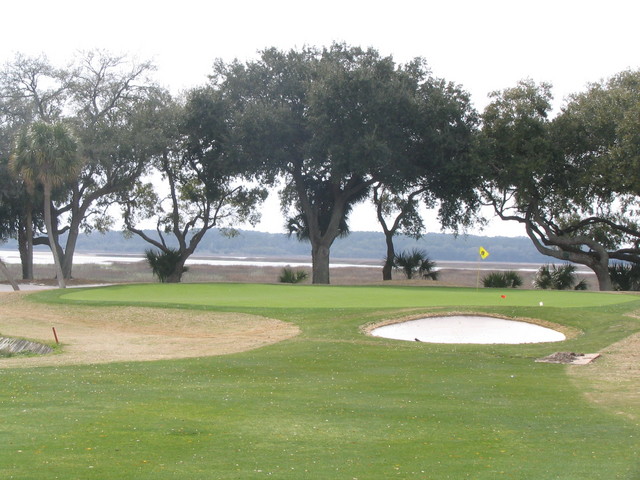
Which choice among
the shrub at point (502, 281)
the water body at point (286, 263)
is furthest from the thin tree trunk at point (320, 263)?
the water body at point (286, 263)

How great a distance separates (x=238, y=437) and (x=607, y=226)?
147ft

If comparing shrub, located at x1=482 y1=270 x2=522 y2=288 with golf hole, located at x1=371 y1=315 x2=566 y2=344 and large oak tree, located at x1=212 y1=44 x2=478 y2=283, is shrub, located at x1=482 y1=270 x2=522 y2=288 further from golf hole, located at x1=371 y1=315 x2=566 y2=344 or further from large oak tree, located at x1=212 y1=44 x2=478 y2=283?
golf hole, located at x1=371 y1=315 x2=566 y2=344

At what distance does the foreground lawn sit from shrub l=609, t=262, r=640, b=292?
28.7m

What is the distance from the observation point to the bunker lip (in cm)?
2117

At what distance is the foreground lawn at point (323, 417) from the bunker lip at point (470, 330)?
1284 millimetres

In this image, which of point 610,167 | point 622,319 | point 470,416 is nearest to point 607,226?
point 610,167

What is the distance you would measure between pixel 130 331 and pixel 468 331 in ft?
33.7

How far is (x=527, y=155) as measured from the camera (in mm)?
44531

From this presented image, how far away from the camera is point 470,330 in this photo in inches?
869

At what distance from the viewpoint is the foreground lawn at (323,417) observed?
8.30 metres

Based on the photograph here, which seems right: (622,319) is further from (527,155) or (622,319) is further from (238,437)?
(527,155)

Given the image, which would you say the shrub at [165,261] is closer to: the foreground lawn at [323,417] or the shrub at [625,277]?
the shrub at [625,277]

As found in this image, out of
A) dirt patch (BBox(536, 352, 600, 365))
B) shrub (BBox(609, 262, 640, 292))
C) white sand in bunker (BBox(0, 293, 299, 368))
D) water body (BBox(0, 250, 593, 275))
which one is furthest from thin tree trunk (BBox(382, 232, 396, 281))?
dirt patch (BBox(536, 352, 600, 365))

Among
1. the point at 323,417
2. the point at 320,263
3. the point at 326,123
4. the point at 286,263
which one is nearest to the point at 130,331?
the point at 323,417
